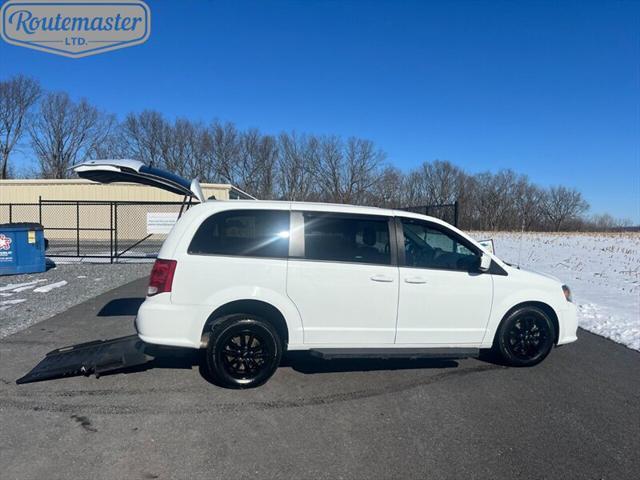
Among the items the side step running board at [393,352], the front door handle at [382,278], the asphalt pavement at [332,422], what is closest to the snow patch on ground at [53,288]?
the asphalt pavement at [332,422]

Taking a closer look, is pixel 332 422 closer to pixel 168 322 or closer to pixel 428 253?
pixel 168 322

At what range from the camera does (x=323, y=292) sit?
407 centimetres

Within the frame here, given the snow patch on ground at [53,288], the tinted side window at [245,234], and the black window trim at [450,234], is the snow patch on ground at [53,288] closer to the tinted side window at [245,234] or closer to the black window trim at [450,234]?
the tinted side window at [245,234]

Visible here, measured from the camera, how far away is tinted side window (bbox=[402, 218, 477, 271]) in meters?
4.41

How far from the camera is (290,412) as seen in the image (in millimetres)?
3539

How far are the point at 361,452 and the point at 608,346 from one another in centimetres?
473

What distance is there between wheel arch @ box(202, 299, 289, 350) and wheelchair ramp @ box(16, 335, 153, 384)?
84 centimetres

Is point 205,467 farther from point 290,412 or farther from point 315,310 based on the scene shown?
point 315,310

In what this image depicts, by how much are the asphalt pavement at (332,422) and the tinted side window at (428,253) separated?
1.24 metres

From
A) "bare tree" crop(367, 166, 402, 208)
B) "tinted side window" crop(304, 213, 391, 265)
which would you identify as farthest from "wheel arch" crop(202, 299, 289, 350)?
"bare tree" crop(367, 166, 402, 208)

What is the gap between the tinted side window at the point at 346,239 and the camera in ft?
13.7

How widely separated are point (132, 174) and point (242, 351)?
273cm

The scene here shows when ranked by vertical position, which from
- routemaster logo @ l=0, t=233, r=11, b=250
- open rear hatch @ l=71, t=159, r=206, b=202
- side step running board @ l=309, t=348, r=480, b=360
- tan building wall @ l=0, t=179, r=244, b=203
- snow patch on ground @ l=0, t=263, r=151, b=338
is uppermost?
tan building wall @ l=0, t=179, r=244, b=203

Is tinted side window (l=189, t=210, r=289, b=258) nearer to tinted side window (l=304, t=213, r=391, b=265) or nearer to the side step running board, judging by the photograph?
tinted side window (l=304, t=213, r=391, b=265)
